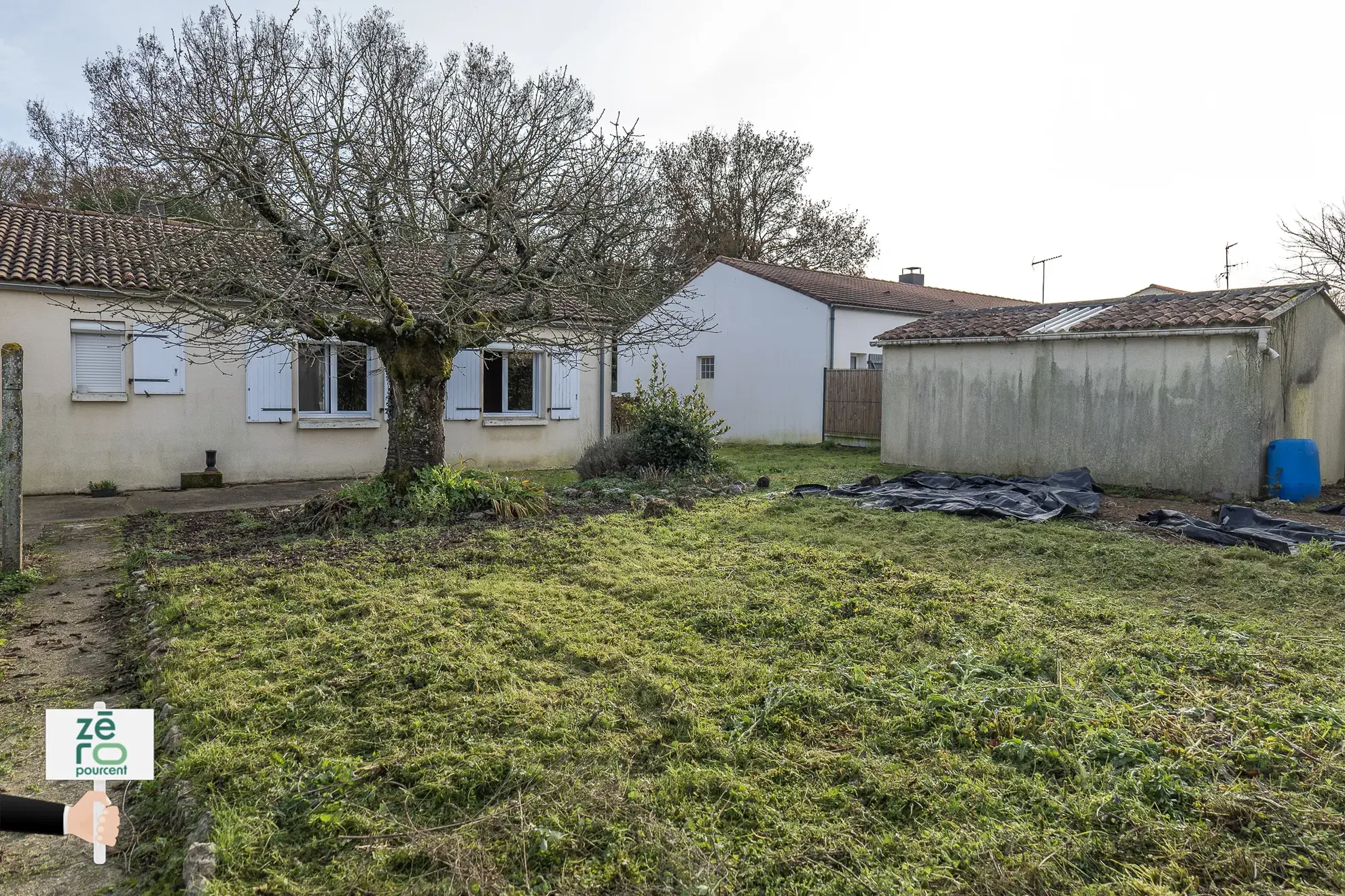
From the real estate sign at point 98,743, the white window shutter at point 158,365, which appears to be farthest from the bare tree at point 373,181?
the real estate sign at point 98,743

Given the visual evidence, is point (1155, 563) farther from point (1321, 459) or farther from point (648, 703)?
point (1321, 459)

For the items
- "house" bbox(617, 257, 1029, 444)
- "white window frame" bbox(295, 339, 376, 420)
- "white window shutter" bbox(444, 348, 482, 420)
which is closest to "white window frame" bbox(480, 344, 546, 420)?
"white window shutter" bbox(444, 348, 482, 420)

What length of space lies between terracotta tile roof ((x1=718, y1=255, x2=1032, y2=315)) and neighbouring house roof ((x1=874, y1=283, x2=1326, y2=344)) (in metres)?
3.99

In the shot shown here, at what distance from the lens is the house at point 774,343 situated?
2145 centimetres

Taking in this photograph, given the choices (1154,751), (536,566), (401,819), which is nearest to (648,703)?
(401,819)

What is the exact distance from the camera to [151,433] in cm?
1283

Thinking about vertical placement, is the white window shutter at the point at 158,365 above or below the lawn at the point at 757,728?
above

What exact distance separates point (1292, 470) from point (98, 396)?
17032mm

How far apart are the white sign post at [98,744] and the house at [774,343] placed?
1854 centimetres

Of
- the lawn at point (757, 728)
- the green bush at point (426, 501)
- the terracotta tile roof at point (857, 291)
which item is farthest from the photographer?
the terracotta tile roof at point (857, 291)

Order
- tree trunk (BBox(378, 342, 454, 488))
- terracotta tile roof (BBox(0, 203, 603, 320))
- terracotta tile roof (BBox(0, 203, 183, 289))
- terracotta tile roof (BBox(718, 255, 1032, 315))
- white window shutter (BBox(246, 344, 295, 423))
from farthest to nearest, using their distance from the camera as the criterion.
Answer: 1. terracotta tile roof (BBox(718, 255, 1032, 315))
2. white window shutter (BBox(246, 344, 295, 423))
3. terracotta tile roof (BBox(0, 203, 183, 289))
4. tree trunk (BBox(378, 342, 454, 488))
5. terracotta tile roof (BBox(0, 203, 603, 320))

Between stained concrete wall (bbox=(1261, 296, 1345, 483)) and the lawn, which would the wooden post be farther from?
stained concrete wall (bbox=(1261, 296, 1345, 483))

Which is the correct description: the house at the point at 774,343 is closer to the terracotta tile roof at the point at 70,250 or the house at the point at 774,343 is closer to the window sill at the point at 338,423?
the window sill at the point at 338,423

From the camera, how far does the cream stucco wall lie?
1198 centimetres
